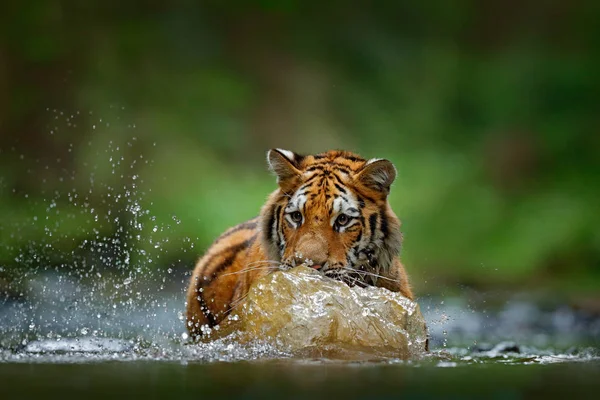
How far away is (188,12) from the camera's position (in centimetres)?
1402

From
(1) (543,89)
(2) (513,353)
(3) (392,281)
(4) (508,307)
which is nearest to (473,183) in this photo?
(1) (543,89)

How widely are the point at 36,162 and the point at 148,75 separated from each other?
2.46 m

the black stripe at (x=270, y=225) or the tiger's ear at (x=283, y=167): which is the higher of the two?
the tiger's ear at (x=283, y=167)

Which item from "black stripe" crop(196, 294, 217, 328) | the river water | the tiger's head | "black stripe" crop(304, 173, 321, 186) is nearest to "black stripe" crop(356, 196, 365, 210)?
the tiger's head

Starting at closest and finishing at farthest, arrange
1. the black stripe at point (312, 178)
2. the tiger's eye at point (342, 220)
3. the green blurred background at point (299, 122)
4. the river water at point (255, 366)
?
the river water at point (255, 366) → the tiger's eye at point (342, 220) → the black stripe at point (312, 178) → the green blurred background at point (299, 122)

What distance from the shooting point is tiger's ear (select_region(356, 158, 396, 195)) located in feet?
14.7

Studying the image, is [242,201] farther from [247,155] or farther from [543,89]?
[543,89]

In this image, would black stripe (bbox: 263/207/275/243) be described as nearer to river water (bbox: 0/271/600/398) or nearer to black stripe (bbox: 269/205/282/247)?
black stripe (bbox: 269/205/282/247)

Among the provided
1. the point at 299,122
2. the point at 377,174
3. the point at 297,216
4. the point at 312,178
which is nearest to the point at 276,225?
the point at 297,216

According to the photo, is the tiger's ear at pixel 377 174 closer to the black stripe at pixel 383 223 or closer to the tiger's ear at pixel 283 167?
the black stripe at pixel 383 223

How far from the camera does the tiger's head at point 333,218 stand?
4336 mm

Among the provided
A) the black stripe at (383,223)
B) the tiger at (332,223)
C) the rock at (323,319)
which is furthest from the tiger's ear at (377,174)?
the rock at (323,319)

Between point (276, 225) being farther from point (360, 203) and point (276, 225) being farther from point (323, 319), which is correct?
point (323, 319)

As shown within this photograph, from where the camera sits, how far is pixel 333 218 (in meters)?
4.43
